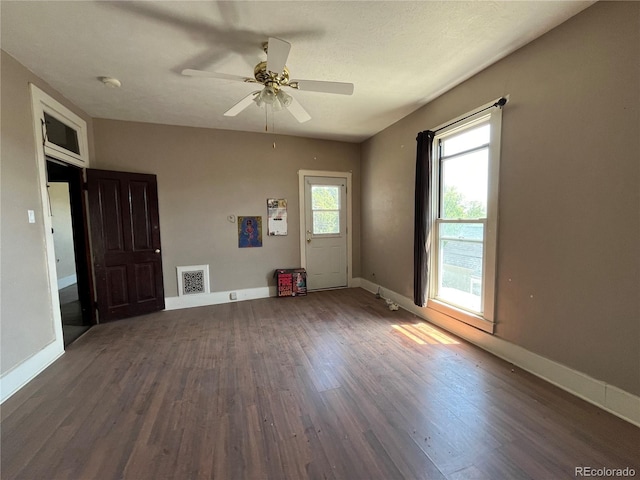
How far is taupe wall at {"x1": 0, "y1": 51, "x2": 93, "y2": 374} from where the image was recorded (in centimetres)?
205

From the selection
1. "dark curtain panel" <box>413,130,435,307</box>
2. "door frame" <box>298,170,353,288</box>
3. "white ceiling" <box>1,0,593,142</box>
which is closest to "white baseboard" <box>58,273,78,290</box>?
"white ceiling" <box>1,0,593,142</box>

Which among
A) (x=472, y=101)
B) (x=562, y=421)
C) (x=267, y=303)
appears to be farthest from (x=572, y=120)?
(x=267, y=303)

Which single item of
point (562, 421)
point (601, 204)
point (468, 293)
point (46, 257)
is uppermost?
point (601, 204)

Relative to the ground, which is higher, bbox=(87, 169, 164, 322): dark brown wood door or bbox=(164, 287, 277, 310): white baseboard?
bbox=(87, 169, 164, 322): dark brown wood door

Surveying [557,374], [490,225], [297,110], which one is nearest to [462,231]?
[490,225]

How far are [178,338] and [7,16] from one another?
296cm

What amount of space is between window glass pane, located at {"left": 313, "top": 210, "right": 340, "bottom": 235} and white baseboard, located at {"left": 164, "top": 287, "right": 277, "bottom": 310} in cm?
135

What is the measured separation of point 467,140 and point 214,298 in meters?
4.12

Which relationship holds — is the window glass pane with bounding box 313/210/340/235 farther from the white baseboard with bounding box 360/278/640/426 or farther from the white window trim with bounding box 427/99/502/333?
the white window trim with bounding box 427/99/502/333

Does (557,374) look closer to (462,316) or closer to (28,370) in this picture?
(462,316)

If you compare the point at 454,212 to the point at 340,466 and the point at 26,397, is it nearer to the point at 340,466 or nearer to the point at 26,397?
the point at 340,466

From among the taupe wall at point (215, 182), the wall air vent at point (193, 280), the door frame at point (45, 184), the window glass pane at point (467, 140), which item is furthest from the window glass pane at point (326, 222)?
the door frame at point (45, 184)

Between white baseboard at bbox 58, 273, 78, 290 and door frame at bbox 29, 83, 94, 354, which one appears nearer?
door frame at bbox 29, 83, 94, 354

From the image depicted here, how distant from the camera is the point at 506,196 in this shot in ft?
7.77
